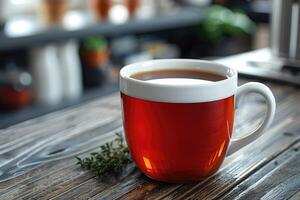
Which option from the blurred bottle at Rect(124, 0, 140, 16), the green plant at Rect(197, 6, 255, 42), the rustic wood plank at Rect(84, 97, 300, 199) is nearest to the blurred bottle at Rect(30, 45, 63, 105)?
the blurred bottle at Rect(124, 0, 140, 16)

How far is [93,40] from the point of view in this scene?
1.93 m

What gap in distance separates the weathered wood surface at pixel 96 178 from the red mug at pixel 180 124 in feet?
0.08

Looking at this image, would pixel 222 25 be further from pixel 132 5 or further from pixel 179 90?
pixel 179 90

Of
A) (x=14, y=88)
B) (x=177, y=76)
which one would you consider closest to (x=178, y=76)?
(x=177, y=76)

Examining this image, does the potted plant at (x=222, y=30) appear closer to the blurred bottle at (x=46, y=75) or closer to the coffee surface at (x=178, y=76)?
the blurred bottle at (x=46, y=75)

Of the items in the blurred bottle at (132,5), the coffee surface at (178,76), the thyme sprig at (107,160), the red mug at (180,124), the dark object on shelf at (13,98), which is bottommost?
the dark object on shelf at (13,98)

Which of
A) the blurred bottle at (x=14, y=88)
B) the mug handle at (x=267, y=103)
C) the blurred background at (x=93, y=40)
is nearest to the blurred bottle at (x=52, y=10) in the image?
the blurred background at (x=93, y=40)

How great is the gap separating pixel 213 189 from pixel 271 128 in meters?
0.24

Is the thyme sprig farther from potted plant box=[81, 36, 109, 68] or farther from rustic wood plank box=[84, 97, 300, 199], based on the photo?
potted plant box=[81, 36, 109, 68]

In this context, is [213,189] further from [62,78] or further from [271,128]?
[62,78]

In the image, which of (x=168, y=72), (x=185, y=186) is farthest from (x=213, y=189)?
(x=168, y=72)

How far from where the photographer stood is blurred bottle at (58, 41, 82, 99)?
5.91 feet

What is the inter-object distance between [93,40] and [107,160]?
4.54ft

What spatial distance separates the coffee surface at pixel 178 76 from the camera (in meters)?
0.58
